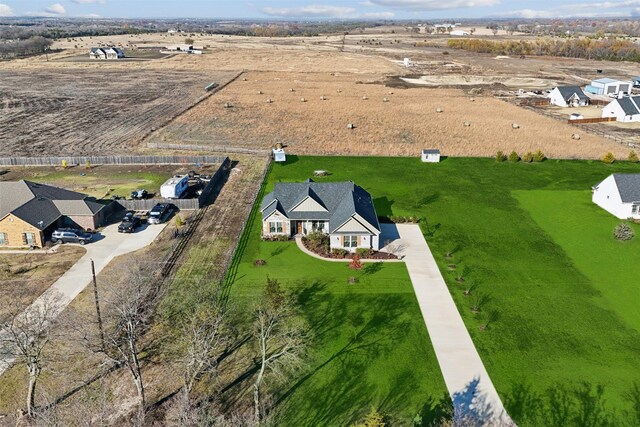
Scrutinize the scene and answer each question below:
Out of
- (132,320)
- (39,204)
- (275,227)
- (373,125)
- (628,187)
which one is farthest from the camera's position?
(373,125)

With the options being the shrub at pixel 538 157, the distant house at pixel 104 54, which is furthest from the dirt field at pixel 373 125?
the distant house at pixel 104 54

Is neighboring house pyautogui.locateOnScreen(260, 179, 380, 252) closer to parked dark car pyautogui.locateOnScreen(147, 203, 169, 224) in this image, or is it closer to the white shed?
parked dark car pyautogui.locateOnScreen(147, 203, 169, 224)

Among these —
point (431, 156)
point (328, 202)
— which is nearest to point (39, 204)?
point (328, 202)

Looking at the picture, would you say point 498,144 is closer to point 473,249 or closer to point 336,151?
point 336,151

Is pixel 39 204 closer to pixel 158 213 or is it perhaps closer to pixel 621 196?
pixel 158 213

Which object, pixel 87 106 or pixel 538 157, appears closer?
pixel 538 157

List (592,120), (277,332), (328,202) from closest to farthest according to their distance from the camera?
1. (277,332)
2. (328,202)
3. (592,120)

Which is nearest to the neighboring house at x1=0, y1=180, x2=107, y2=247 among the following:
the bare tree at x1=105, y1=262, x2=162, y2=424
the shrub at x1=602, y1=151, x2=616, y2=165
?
the bare tree at x1=105, y1=262, x2=162, y2=424
